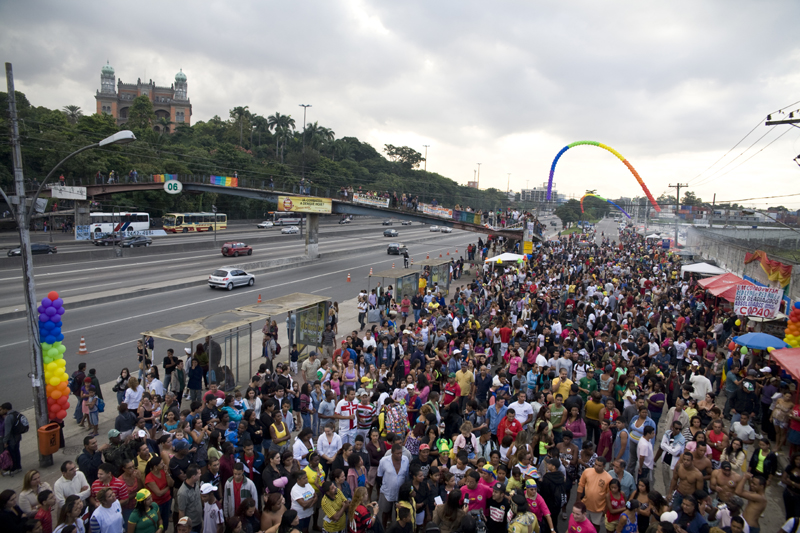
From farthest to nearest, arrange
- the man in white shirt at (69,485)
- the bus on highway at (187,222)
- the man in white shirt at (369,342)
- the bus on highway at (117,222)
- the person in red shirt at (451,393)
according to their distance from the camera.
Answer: the bus on highway at (187,222) < the bus on highway at (117,222) < the man in white shirt at (369,342) < the person in red shirt at (451,393) < the man in white shirt at (69,485)

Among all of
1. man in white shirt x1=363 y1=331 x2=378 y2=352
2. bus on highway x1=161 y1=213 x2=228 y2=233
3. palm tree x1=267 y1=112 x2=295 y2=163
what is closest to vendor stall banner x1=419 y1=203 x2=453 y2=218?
man in white shirt x1=363 y1=331 x2=378 y2=352

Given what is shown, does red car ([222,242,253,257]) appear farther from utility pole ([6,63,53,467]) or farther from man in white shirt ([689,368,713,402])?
man in white shirt ([689,368,713,402])

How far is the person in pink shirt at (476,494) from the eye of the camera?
5.77 metres

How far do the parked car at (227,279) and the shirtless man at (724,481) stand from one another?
25191mm

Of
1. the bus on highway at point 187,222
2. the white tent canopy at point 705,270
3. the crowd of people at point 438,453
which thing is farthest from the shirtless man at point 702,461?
the bus on highway at point 187,222

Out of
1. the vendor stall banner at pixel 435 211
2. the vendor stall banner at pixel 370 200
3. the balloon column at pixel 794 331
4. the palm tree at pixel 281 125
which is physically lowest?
the balloon column at pixel 794 331

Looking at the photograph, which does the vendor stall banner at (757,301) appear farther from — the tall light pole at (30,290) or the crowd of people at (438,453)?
the tall light pole at (30,290)

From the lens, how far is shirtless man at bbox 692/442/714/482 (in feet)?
21.7

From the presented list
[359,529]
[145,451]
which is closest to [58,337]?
[145,451]

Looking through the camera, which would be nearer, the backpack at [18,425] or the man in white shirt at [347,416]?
the backpack at [18,425]

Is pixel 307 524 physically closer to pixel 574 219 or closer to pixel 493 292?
pixel 493 292

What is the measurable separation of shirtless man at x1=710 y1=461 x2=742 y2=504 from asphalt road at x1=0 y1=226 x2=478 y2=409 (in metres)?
14.5

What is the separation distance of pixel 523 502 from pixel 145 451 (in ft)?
16.2

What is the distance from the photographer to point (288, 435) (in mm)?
7711
